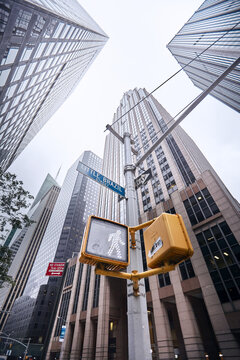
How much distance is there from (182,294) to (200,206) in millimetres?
11465

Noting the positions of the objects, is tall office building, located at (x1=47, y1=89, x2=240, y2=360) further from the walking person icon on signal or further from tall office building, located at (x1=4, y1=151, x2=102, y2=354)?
tall office building, located at (x1=4, y1=151, x2=102, y2=354)

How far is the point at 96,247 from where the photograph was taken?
255cm

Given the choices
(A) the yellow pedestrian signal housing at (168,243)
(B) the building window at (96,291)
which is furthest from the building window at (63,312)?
(A) the yellow pedestrian signal housing at (168,243)

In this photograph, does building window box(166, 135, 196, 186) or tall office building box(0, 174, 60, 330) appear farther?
tall office building box(0, 174, 60, 330)

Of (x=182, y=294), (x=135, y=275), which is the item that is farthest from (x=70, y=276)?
(x=135, y=275)

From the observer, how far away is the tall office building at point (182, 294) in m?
18.6

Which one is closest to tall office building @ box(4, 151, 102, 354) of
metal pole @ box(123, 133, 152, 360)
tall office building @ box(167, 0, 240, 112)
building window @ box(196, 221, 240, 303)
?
building window @ box(196, 221, 240, 303)

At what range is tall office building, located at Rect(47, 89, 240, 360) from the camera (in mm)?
18562

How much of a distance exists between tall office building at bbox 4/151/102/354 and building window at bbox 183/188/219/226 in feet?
156

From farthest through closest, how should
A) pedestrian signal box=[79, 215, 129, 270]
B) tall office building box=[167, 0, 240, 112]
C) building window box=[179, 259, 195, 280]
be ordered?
tall office building box=[167, 0, 240, 112] → building window box=[179, 259, 195, 280] → pedestrian signal box=[79, 215, 129, 270]

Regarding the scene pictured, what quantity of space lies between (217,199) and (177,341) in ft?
68.2

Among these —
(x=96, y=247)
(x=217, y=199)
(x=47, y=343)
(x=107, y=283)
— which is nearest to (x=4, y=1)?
(x=96, y=247)

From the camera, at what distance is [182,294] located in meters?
21.3

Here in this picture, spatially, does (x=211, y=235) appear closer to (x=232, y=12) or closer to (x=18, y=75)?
(x=18, y=75)
